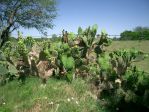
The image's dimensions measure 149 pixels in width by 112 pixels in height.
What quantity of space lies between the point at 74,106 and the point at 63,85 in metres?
0.82

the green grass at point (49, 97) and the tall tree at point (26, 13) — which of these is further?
the tall tree at point (26, 13)

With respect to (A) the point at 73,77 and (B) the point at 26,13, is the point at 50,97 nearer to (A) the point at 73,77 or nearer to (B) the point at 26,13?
(A) the point at 73,77

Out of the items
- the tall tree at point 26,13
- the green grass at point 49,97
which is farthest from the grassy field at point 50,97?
the tall tree at point 26,13

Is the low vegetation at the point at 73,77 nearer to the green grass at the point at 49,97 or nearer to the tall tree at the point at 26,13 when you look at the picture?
the green grass at the point at 49,97

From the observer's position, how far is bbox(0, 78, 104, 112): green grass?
604 centimetres

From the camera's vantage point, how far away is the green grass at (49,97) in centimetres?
604

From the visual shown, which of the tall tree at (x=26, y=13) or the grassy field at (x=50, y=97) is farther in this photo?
the tall tree at (x=26, y=13)

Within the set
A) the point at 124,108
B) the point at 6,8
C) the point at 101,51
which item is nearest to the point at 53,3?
the point at 6,8

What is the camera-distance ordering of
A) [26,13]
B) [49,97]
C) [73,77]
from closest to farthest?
[49,97], [73,77], [26,13]

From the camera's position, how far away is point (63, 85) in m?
6.72

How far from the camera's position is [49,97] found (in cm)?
638

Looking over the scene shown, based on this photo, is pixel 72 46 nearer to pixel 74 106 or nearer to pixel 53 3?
pixel 74 106

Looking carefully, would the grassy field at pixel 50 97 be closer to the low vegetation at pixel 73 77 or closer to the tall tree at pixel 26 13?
the low vegetation at pixel 73 77

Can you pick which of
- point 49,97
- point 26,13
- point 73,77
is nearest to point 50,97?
point 49,97
